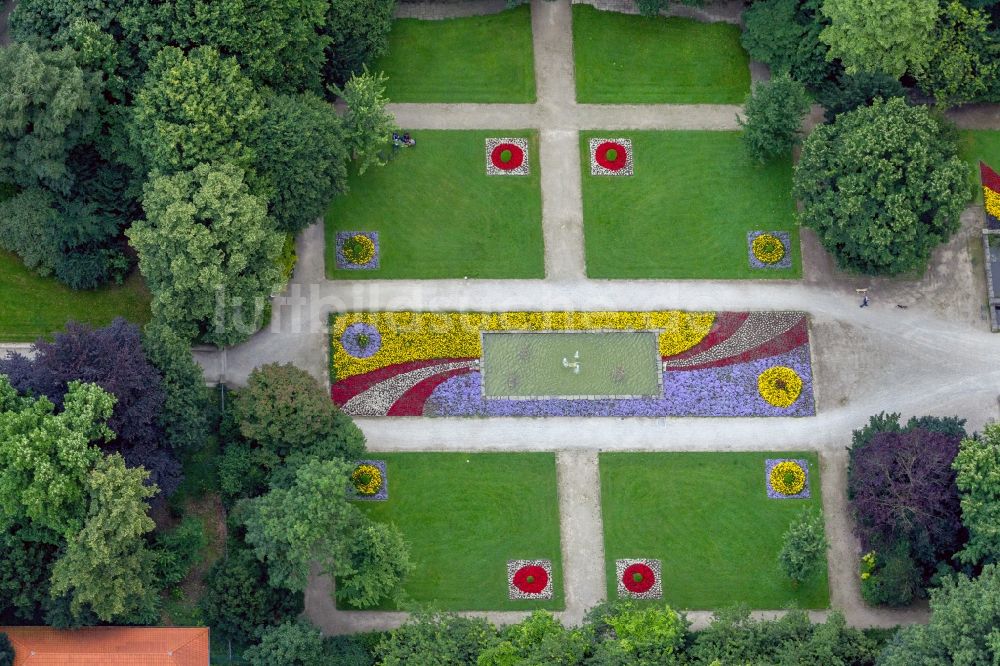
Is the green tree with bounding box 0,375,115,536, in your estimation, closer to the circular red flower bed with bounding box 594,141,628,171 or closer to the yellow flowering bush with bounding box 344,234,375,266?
the yellow flowering bush with bounding box 344,234,375,266

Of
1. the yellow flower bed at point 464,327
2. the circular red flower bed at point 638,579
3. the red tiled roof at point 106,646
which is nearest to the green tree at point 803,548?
the circular red flower bed at point 638,579

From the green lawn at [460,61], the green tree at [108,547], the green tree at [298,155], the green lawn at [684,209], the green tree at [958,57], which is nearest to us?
the green tree at [108,547]

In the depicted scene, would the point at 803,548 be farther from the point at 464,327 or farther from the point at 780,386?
the point at 464,327

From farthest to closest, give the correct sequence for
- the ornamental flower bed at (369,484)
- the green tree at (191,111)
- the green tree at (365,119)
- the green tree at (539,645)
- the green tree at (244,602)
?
the ornamental flower bed at (369,484)
the green tree at (365,119)
the green tree at (191,111)
the green tree at (244,602)
the green tree at (539,645)

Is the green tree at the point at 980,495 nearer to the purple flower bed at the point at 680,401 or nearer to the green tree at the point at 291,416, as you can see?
the purple flower bed at the point at 680,401

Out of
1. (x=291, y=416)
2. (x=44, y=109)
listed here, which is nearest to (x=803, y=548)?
(x=291, y=416)

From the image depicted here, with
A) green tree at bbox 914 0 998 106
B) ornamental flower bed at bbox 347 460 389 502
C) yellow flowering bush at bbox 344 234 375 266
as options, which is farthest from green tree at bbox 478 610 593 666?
green tree at bbox 914 0 998 106

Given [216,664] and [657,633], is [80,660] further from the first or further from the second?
[657,633]
